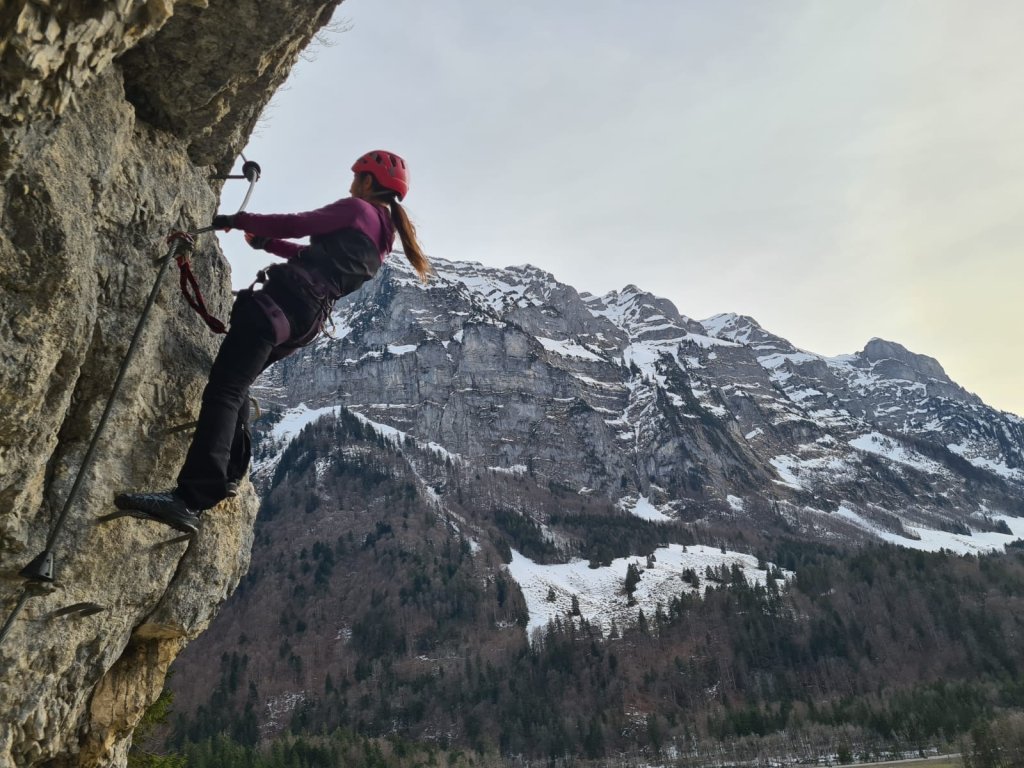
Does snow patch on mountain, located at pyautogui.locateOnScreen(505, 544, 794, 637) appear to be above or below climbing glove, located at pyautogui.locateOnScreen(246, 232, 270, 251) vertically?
above

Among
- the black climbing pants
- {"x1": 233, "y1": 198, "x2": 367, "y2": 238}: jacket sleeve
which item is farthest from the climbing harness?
the black climbing pants

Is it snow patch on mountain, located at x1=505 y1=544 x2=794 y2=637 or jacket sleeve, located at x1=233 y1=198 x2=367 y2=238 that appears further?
snow patch on mountain, located at x1=505 y1=544 x2=794 y2=637

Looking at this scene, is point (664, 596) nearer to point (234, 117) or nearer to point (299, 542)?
point (299, 542)

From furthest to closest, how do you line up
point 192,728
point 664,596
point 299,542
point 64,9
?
point 299,542 < point 664,596 < point 192,728 < point 64,9

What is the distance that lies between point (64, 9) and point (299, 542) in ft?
548

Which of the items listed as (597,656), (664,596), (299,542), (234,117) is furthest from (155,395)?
(299,542)

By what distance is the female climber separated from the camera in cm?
464

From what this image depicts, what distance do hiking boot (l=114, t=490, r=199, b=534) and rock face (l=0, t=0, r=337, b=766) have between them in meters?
0.26

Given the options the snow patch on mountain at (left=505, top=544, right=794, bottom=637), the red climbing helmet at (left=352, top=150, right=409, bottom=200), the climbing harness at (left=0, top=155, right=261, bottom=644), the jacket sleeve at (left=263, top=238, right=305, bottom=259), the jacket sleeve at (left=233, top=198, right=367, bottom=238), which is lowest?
the climbing harness at (left=0, top=155, right=261, bottom=644)

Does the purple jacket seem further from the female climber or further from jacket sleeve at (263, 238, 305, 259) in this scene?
jacket sleeve at (263, 238, 305, 259)

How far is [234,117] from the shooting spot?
5.83 metres

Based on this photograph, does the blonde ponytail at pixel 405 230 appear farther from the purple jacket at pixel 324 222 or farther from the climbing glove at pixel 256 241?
the climbing glove at pixel 256 241

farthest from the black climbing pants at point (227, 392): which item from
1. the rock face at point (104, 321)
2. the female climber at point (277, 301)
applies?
the rock face at point (104, 321)

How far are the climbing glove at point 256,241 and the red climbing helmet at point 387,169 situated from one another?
0.98 meters
